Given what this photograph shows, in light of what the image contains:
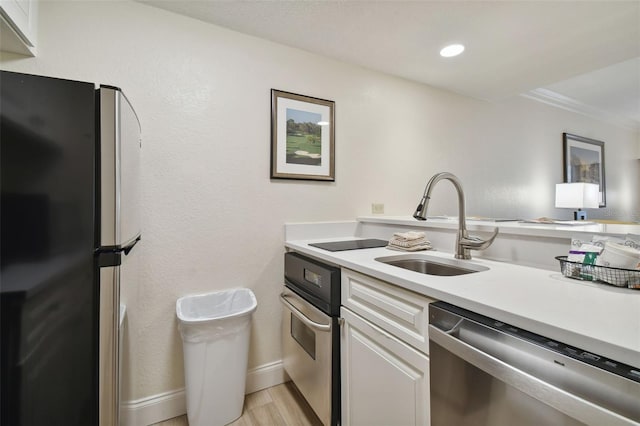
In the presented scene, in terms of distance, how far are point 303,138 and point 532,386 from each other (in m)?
1.69

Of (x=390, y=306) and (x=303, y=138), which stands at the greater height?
(x=303, y=138)

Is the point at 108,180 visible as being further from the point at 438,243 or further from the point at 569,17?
the point at 569,17

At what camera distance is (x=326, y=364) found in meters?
1.24

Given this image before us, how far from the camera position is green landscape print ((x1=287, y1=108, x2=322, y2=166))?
1839 millimetres

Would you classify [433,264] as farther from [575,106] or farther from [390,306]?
[575,106]

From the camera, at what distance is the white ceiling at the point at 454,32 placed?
4.84 feet

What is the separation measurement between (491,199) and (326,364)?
8.51 ft

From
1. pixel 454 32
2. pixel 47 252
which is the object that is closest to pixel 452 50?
pixel 454 32

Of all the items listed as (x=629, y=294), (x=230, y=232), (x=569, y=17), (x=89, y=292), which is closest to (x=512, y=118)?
(x=569, y=17)

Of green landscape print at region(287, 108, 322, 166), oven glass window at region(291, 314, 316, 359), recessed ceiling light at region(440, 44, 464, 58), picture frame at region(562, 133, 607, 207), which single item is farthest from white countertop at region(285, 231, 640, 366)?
picture frame at region(562, 133, 607, 207)

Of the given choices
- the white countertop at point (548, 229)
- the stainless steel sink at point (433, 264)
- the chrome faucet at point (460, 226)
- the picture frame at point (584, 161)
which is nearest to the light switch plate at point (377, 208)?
the white countertop at point (548, 229)

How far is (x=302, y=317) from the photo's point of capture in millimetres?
1426

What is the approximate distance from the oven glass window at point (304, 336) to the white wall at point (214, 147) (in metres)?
0.26

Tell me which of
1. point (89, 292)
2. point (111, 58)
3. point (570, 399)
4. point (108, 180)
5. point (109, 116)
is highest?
point (111, 58)
